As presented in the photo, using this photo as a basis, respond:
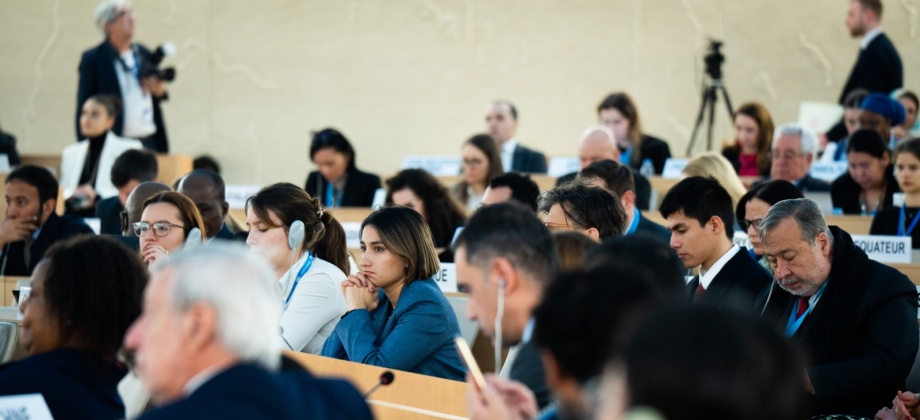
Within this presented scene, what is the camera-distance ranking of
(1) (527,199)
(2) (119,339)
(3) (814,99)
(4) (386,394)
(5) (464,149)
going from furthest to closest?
(3) (814,99), (5) (464,149), (1) (527,199), (4) (386,394), (2) (119,339)

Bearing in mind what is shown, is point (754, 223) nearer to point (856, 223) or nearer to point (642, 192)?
point (856, 223)

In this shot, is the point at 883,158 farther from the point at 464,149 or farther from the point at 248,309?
the point at 248,309

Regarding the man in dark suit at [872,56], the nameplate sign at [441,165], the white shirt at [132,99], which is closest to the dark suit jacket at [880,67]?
the man in dark suit at [872,56]

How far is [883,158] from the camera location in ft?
20.4

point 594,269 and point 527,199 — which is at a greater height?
point 594,269

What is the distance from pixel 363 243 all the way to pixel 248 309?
1908 millimetres

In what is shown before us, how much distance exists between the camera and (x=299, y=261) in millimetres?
4062

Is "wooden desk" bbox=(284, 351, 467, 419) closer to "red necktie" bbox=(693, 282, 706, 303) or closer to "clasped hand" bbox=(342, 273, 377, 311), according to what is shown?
"clasped hand" bbox=(342, 273, 377, 311)

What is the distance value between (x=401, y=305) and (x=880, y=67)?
6095 mm

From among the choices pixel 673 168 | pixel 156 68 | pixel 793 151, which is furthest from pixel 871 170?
pixel 156 68

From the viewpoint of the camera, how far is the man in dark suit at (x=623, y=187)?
464 centimetres

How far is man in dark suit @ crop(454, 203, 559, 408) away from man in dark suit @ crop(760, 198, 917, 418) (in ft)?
4.28

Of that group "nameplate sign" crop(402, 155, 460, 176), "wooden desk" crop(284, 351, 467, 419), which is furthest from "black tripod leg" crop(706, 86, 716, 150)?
"wooden desk" crop(284, 351, 467, 419)

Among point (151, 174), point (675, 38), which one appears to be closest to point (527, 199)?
point (151, 174)
